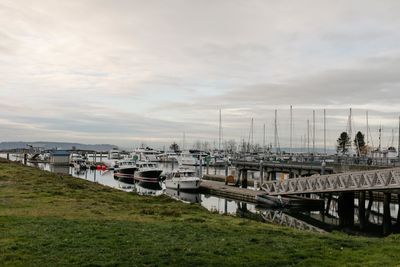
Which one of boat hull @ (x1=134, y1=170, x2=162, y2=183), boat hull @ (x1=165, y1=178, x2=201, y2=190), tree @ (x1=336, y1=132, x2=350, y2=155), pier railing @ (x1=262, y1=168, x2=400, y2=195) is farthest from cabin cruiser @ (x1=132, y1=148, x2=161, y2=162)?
pier railing @ (x1=262, y1=168, x2=400, y2=195)

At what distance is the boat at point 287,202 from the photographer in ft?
162

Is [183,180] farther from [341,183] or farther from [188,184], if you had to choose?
[341,183]

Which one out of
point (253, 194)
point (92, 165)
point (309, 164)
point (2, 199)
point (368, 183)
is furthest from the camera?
point (92, 165)

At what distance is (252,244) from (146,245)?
387 centimetres

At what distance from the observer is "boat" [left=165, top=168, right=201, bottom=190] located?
7150 centimetres

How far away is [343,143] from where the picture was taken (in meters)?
148

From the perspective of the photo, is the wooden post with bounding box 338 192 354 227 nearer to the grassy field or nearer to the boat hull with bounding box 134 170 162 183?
the grassy field

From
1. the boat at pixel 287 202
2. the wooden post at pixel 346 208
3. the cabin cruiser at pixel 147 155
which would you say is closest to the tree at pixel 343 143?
the cabin cruiser at pixel 147 155

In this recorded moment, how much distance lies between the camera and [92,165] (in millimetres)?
139625

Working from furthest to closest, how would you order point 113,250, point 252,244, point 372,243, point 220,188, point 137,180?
1. point 137,180
2. point 220,188
3. point 372,243
4. point 252,244
5. point 113,250

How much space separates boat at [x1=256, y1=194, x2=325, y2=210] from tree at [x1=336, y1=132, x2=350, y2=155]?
97.7 metres

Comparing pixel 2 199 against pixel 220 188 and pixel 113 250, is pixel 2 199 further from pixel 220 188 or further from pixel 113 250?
pixel 220 188

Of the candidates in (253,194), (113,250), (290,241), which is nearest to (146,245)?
(113,250)

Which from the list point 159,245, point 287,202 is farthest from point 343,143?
point 159,245
